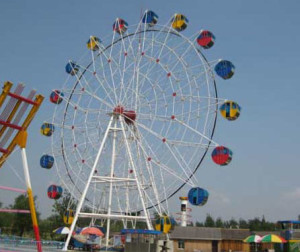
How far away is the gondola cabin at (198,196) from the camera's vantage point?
27.4 m

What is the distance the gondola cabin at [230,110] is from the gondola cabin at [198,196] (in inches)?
203

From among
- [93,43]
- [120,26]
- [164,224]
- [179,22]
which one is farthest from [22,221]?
[179,22]

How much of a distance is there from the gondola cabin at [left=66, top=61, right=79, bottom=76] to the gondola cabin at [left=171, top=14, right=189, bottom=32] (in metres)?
9.78

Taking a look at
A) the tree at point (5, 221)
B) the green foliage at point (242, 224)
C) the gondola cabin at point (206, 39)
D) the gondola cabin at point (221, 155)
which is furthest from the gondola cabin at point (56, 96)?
the green foliage at point (242, 224)

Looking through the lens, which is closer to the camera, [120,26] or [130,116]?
[130,116]

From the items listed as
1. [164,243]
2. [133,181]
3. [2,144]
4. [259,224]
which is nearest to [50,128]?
[133,181]

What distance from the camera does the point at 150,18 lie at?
3481cm

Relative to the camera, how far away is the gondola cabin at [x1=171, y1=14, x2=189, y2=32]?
110 feet

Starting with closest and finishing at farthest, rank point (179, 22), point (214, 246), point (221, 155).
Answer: point (221, 155)
point (179, 22)
point (214, 246)

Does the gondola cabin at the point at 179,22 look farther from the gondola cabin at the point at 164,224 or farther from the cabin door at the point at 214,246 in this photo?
the cabin door at the point at 214,246

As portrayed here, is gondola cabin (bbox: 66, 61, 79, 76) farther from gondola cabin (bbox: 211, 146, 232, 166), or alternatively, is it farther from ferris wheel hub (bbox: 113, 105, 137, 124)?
gondola cabin (bbox: 211, 146, 232, 166)

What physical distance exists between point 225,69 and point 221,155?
20.3 ft

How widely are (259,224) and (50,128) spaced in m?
81.9

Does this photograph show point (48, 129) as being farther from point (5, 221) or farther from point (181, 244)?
point (5, 221)
